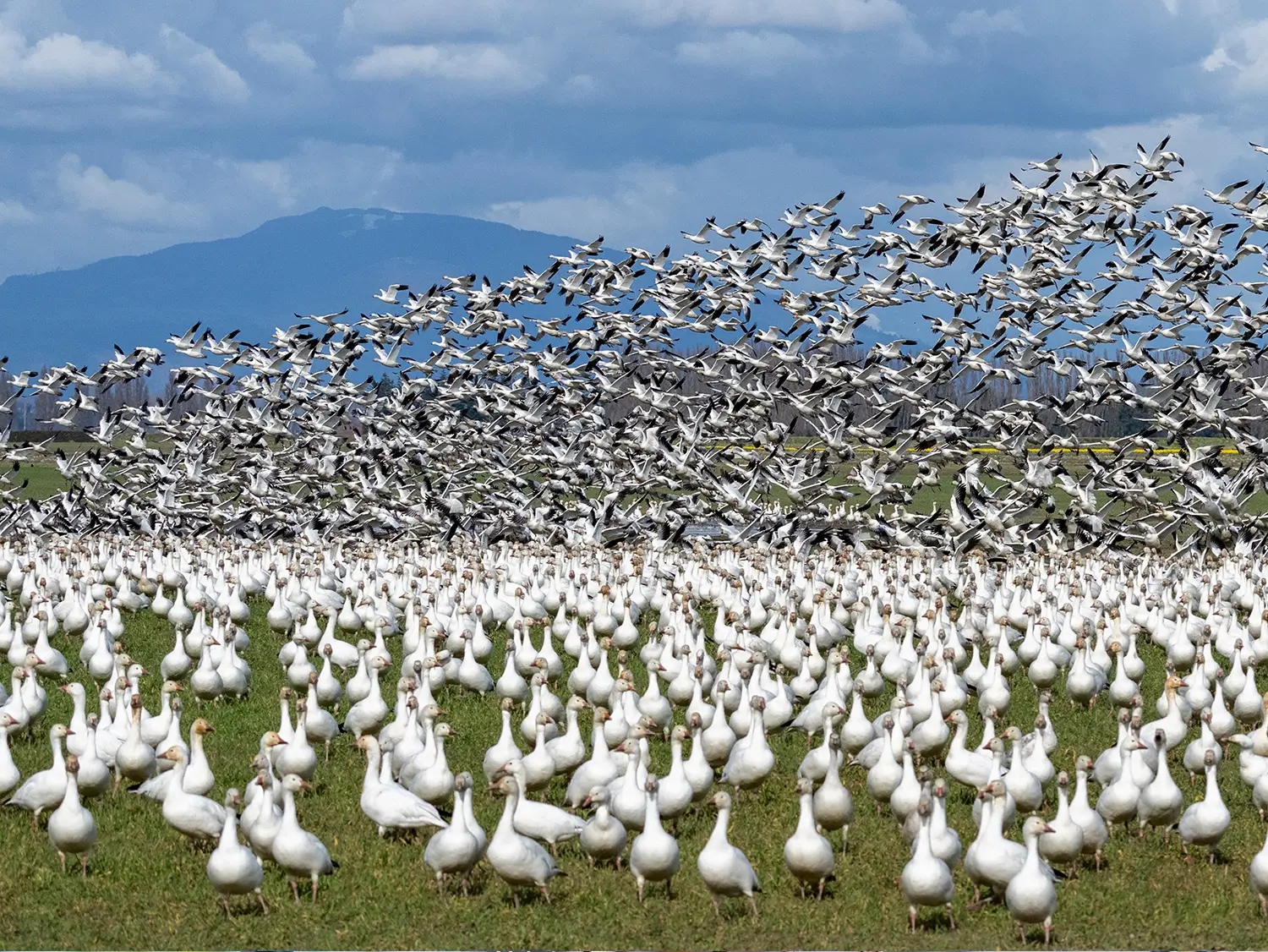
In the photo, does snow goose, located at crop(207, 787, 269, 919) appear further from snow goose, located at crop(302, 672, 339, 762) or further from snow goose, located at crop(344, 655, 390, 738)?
snow goose, located at crop(344, 655, 390, 738)

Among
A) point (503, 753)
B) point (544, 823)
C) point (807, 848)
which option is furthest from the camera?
point (503, 753)

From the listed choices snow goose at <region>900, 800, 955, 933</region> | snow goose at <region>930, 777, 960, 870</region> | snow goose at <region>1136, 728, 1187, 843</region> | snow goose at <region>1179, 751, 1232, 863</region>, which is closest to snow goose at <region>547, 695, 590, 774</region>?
snow goose at <region>930, 777, 960, 870</region>

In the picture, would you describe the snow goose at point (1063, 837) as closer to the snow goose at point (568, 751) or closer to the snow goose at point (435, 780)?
the snow goose at point (568, 751)

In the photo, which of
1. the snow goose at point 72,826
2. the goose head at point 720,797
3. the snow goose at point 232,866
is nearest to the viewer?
the snow goose at point 232,866

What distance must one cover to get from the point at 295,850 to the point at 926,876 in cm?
478

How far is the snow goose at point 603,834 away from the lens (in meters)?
13.7

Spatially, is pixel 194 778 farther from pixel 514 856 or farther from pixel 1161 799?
pixel 1161 799

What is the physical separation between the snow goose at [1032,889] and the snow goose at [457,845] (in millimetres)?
4058

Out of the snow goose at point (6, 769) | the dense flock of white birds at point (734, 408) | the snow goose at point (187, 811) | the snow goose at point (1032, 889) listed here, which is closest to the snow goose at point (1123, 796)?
the snow goose at point (1032, 889)

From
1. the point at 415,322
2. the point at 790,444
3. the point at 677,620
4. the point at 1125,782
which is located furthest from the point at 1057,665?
the point at 790,444

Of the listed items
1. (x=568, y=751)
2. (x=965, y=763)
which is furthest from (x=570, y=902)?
(x=965, y=763)

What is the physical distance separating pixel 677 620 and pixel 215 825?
10.7 metres

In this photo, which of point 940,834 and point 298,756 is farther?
point 298,756

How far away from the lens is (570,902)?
517 inches
